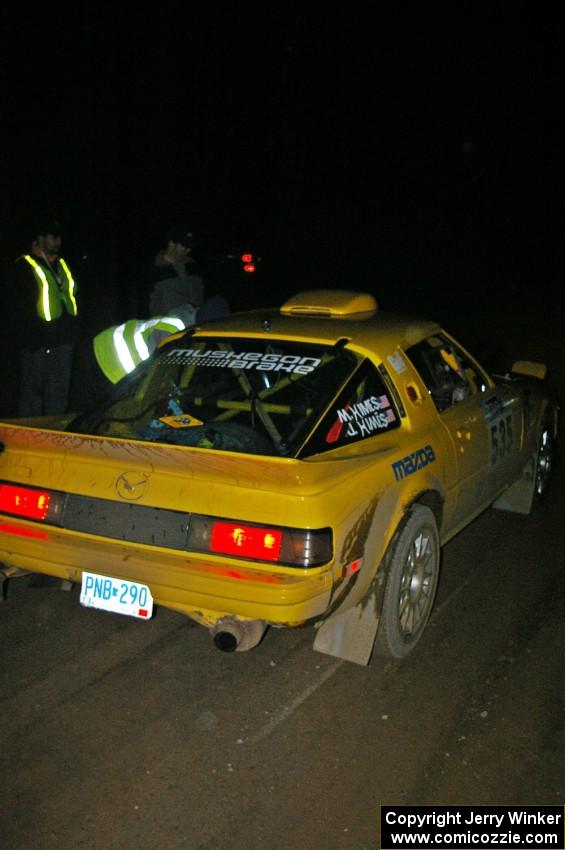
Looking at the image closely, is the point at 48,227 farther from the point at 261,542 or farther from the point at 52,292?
the point at 261,542

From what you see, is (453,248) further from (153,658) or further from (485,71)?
(153,658)

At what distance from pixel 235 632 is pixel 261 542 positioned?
0.40 m

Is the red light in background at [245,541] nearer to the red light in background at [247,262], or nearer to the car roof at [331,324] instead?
the car roof at [331,324]

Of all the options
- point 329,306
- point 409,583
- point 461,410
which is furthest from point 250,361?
point 409,583

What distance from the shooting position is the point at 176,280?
6.60 metres

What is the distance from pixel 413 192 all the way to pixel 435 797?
1260 inches

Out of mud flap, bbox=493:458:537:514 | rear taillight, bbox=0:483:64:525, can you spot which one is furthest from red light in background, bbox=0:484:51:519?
mud flap, bbox=493:458:537:514

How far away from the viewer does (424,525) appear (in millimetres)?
4266

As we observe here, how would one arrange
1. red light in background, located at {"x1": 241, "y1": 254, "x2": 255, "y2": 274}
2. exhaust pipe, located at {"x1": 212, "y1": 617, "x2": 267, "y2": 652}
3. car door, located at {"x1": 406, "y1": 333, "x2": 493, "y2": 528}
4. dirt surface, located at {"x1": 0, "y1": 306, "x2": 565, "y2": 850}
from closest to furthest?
1. dirt surface, located at {"x1": 0, "y1": 306, "x2": 565, "y2": 850}
2. exhaust pipe, located at {"x1": 212, "y1": 617, "x2": 267, "y2": 652}
3. car door, located at {"x1": 406, "y1": 333, "x2": 493, "y2": 528}
4. red light in background, located at {"x1": 241, "y1": 254, "x2": 255, "y2": 274}

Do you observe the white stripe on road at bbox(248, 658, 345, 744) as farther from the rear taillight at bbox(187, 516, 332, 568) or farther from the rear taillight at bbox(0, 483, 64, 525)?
the rear taillight at bbox(0, 483, 64, 525)

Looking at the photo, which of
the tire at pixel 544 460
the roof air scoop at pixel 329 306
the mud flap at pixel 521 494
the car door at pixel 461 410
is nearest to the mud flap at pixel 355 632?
the car door at pixel 461 410

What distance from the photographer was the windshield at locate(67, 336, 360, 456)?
4246 millimetres

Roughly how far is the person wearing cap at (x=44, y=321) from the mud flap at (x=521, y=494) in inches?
137

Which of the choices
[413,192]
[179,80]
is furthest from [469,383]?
[413,192]
